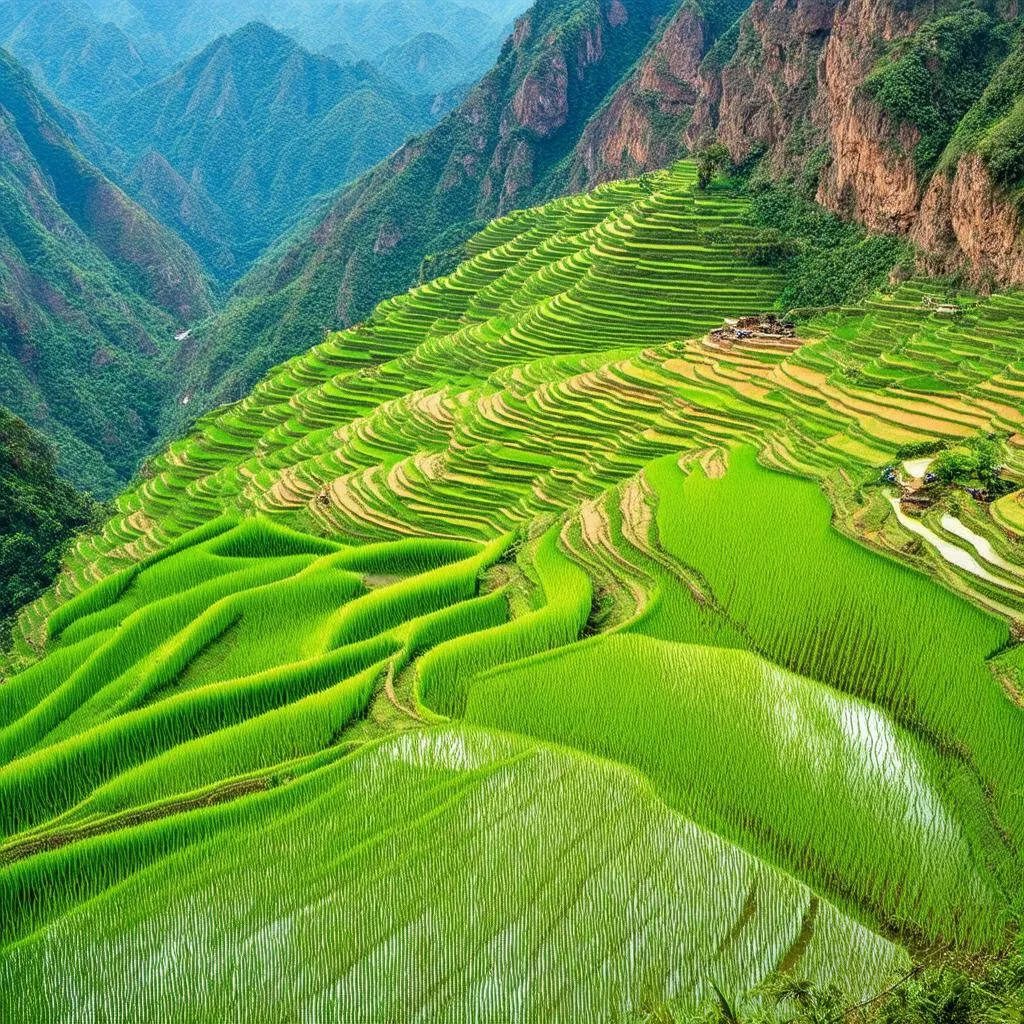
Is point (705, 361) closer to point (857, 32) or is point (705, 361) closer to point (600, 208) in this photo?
point (857, 32)

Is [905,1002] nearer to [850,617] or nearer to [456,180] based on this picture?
[850,617]

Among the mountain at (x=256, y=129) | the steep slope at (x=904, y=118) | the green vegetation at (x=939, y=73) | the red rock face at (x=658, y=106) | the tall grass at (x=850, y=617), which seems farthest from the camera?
the mountain at (x=256, y=129)

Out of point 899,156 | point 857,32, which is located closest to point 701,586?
point 899,156

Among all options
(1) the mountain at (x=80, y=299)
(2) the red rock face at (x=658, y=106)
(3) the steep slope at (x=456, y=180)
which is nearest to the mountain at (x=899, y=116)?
(2) the red rock face at (x=658, y=106)

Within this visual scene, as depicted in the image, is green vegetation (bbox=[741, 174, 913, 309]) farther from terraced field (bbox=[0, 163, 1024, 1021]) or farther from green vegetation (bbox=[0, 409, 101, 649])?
green vegetation (bbox=[0, 409, 101, 649])

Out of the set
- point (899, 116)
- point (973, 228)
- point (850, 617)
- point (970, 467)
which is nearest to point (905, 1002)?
point (850, 617)

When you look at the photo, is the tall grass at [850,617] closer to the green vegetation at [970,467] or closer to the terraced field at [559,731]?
the terraced field at [559,731]
